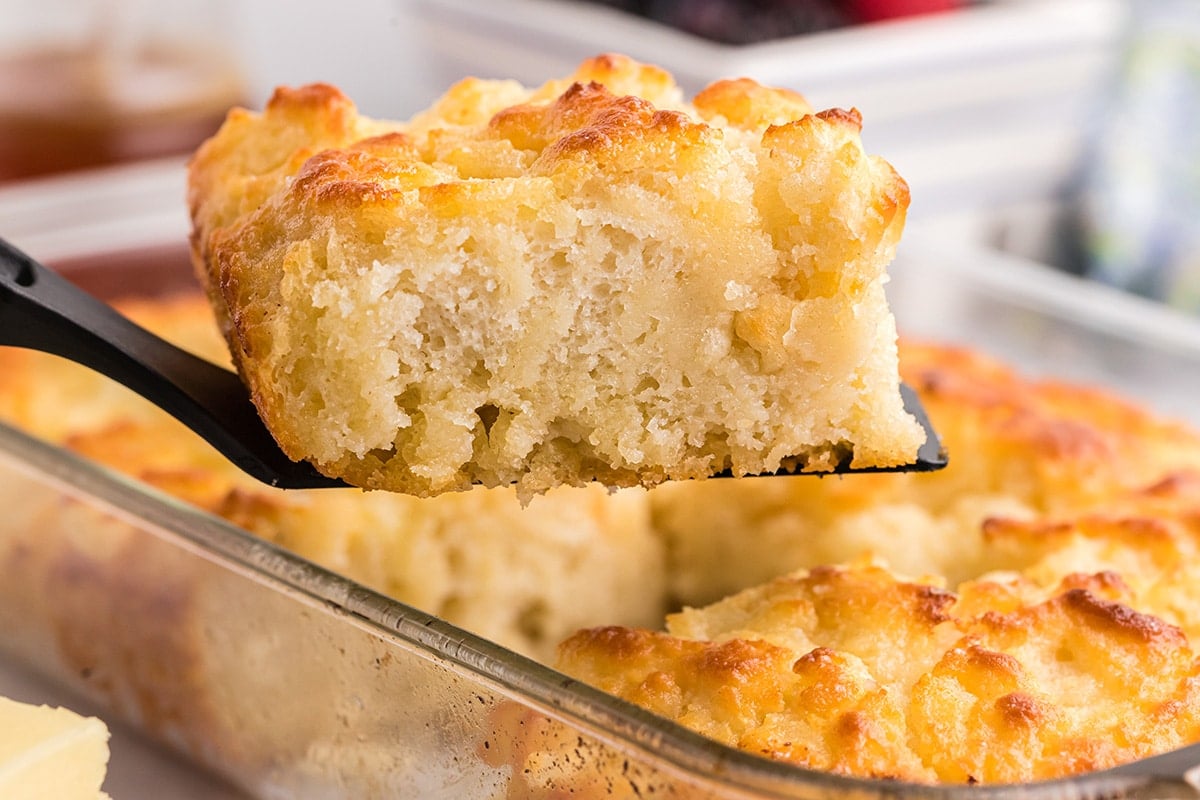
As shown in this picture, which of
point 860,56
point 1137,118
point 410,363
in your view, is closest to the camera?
point 410,363

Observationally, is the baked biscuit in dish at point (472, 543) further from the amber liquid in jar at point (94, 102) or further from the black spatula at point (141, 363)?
the amber liquid in jar at point (94, 102)

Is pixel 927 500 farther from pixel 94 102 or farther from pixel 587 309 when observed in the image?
pixel 94 102

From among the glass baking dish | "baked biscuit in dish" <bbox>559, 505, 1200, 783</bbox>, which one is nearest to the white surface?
the glass baking dish

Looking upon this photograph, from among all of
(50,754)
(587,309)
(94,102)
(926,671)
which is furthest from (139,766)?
(94,102)

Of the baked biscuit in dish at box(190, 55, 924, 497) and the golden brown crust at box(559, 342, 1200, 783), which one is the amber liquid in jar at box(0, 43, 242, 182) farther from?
the baked biscuit in dish at box(190, 55, 924, 497)

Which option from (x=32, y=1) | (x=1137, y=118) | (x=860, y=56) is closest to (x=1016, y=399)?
(x=860, y=56)

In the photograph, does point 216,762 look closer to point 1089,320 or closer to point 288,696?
point 288,696

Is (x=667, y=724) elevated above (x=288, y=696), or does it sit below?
above
